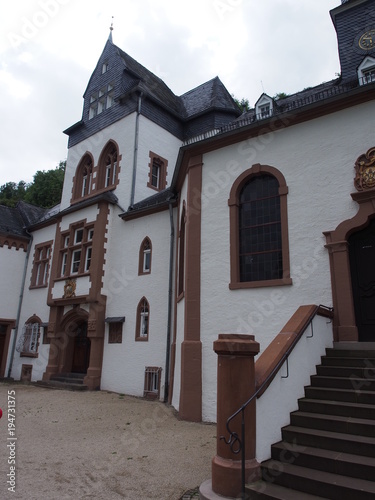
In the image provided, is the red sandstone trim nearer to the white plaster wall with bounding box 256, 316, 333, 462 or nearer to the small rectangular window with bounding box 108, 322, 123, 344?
the white plaster wall with bounding box 256, 316, 333, 462

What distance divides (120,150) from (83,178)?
353 centimetres

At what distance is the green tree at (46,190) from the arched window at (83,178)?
17069mm

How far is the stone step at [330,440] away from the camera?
4445mm

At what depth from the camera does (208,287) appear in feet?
32.6

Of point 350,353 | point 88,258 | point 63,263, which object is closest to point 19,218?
point 63,263

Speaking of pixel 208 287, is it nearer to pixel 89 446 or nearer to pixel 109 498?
pixel 89 446

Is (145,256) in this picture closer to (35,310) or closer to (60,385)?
(60,385)

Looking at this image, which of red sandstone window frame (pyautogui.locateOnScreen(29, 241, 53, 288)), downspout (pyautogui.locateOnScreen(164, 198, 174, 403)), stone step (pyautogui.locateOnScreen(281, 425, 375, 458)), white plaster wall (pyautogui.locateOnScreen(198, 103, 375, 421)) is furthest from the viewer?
red sandstone window frame (pyautogui.locateOnScreen(29, 241, 53, 288))

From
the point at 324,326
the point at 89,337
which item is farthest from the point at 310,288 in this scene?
the point at 89,337

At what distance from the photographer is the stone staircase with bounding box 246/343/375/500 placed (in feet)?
13.2

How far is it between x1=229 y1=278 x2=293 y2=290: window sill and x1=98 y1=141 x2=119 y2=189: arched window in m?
10.4

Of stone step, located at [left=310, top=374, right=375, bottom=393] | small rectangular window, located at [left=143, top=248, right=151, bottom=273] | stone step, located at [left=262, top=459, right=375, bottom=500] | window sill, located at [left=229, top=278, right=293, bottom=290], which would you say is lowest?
stone step, located at [left=262, top=459, right=375, bottom=500]

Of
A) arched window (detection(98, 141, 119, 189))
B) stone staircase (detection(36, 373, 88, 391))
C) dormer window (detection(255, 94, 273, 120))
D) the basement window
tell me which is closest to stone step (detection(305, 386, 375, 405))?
the basement window

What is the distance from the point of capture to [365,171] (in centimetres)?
838
